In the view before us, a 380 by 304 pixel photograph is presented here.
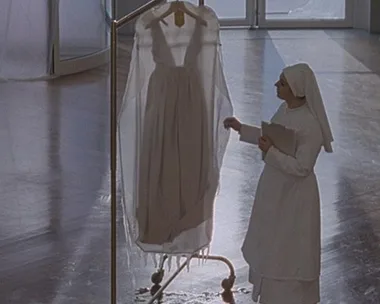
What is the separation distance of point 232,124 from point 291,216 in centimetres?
45

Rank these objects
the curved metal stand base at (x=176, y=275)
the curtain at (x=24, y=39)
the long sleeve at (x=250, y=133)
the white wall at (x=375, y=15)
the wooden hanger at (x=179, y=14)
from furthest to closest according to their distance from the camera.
A: the white wall at (x=375, y=15) → the curtain at (x=24, y=39) → the curved metal stand base at (x=176, y=275) → the wooden hanger at (x=179, y=14) → the long sleeve at (x=250, y=133)

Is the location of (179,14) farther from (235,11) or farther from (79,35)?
(235,11)

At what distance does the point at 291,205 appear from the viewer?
4020mm

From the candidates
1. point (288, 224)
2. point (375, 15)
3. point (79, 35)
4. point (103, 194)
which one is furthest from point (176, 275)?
point (375, 15)

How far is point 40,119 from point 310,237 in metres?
4.85

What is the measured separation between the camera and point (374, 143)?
795 centimetres

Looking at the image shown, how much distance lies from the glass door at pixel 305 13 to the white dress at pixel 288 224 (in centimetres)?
1189

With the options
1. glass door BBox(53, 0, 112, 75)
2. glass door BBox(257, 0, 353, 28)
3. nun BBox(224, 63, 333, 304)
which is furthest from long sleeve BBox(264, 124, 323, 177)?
glass door BBox(257, 0, 353, 28)

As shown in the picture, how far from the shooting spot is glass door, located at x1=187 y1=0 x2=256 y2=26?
1581 cm

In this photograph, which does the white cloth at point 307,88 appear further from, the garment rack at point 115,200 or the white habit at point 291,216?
the garment rack at point 115,200

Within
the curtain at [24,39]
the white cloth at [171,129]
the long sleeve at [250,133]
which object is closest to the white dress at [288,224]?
the long sleeve at [250,133]

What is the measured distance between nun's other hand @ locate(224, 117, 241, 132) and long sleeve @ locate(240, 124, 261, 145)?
17 millimetres

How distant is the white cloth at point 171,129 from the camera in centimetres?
424

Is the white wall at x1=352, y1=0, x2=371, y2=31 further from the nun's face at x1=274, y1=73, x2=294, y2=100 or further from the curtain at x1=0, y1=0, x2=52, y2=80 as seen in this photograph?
the nun's face at x1=274, y1=73, x2=294, y2=100
